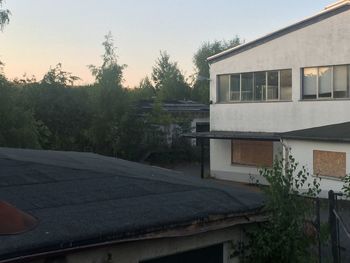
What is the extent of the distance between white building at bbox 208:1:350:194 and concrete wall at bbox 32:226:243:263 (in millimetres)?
11473

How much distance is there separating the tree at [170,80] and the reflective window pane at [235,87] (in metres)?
31.8

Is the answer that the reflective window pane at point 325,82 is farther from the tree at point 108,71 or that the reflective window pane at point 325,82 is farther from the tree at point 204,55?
the tree at point 204,55

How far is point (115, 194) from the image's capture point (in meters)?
6.97

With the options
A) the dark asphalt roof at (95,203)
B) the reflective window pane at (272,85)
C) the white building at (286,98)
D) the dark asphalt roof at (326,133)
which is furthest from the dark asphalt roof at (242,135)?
the dark asphalt roof at (95,203)

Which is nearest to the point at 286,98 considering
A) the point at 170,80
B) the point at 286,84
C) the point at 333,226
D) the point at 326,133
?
the point at 286,84

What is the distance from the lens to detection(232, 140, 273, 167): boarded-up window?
24.6 metres

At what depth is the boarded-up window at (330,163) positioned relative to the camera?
1911 cm

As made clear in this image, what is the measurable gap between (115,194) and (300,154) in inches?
586

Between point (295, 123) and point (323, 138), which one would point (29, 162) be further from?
point (295, 123)

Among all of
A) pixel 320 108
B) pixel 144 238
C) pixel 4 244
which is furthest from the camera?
pixel 320 108

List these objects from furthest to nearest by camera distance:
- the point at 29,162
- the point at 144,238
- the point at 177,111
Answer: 1. the point at 177,111
2. the point at 29,162
3. the point at 144,238

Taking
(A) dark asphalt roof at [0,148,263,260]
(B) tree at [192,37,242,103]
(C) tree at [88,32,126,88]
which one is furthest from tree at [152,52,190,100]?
(A) dark asphalt roof at [0,148,263,260]

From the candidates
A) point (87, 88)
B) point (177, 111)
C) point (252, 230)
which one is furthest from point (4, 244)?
point (177, 111)

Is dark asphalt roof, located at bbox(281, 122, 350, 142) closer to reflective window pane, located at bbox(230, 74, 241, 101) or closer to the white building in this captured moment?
the white building
